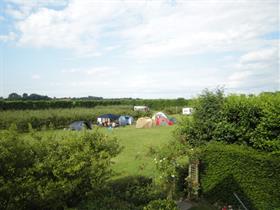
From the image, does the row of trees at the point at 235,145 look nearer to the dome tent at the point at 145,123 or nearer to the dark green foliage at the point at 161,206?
the dark green foliage at the point at 161,206

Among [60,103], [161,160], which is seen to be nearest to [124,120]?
[60,103]

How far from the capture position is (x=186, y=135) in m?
9.25

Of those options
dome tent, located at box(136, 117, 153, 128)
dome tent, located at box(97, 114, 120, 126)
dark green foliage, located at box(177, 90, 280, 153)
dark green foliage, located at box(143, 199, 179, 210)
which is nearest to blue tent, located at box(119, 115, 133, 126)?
dome tent, located at box(97, 114, 120, 126)

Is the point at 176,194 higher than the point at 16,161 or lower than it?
lower

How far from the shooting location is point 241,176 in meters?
→ 7.72

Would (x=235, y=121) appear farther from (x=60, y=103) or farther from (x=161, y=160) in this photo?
(x=60, y=103)

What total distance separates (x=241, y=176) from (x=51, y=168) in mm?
5141

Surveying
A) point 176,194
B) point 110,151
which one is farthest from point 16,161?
point 176,194

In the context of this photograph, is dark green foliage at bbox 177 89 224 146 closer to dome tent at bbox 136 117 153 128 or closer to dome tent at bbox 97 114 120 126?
dome tent at bbox 136 117 153 128

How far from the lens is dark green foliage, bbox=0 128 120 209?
543 centimetres

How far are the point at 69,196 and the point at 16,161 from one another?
1.44 meters

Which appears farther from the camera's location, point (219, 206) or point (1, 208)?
point (219, 206)

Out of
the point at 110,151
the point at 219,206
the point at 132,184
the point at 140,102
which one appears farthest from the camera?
the point at 140,102

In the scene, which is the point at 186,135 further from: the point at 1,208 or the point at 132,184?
the point at 1,208
